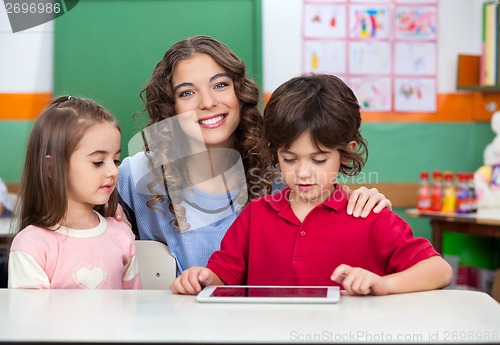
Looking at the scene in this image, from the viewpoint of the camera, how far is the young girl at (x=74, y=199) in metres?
1.43

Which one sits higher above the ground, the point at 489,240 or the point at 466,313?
the point at 466,313

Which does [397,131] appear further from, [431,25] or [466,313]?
[466,313]

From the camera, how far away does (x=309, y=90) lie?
54.7 inches

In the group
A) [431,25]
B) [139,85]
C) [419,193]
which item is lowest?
[419,193]

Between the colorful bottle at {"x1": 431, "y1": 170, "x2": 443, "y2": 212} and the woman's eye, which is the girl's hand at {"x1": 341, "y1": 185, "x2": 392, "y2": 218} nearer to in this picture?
the woman's eye

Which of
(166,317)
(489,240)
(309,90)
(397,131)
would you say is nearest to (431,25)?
(397,131)

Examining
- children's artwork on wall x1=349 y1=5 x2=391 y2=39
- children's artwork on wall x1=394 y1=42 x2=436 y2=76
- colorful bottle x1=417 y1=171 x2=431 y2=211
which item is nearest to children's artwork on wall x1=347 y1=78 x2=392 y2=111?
children's artwork on wall x1=394 y1=42 x2=436 y2=76

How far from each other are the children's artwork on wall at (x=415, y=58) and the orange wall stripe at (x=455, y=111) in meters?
0.19

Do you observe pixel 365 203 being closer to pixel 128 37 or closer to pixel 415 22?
pixel 128 37

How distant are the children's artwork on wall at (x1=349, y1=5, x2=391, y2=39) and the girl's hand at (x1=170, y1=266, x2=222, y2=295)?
9.99 ft

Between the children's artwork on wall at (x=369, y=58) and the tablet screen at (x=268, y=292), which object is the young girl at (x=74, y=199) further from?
the children's artwork on wall at (x=369, y=58)

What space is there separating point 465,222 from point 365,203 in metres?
2.36

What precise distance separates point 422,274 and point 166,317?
453 millimetres

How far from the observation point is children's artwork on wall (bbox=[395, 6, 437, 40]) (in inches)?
162
